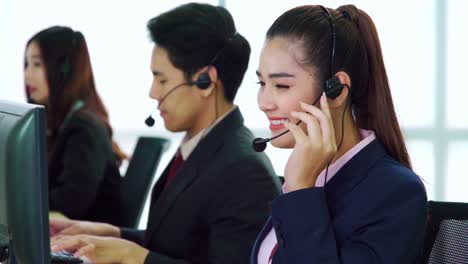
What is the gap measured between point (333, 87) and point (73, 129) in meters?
1.77

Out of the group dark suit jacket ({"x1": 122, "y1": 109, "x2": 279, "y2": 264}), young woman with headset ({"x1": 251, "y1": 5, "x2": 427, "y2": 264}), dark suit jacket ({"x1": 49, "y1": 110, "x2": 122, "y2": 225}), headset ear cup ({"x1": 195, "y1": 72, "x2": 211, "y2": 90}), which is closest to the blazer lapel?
young woman with headset ({"x1": 251, "y1": 5, "x2": 427, "y2": 264})

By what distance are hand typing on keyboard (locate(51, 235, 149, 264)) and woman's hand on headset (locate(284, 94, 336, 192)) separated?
58cm

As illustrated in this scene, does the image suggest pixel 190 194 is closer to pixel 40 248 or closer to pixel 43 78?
pixel 40 248

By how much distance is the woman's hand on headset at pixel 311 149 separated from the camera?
4.65 ft

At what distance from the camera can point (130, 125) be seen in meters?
5.36

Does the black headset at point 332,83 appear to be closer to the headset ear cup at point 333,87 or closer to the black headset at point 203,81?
the headset ear cup at point 333,87

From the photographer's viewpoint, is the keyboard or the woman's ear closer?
the woman's ear

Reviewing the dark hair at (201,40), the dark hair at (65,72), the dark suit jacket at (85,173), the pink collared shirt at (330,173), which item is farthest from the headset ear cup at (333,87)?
the dark hair at (65,72)

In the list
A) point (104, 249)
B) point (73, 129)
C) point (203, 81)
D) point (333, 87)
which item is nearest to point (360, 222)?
point (333, 87)

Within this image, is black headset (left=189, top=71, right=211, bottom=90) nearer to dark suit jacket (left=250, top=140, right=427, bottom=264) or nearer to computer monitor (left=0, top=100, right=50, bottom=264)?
dark suit jacket (left=250, top=140, right=427, bottom=264)

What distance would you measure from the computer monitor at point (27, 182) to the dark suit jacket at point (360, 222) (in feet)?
1.35

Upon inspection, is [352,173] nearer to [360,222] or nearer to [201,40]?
[360,222]

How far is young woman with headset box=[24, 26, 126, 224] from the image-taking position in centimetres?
291

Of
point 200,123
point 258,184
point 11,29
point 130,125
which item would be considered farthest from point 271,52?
point 11,29
